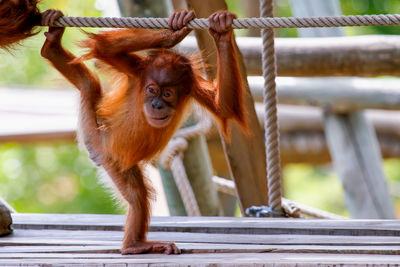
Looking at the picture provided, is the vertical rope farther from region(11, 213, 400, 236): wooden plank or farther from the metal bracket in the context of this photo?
region(11, 213, 400, 236): wooden plank

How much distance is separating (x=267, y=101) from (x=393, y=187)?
10.4 m

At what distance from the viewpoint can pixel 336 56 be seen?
12.5 ft

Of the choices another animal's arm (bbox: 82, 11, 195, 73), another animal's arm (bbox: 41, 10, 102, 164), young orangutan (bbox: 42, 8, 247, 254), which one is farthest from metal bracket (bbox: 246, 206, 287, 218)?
another animal's arm (bbox: 82, 11, 195, 73)

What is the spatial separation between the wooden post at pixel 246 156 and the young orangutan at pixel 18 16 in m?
0.91

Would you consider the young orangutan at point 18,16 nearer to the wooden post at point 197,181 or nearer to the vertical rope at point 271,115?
the vertical rope at point 271,115

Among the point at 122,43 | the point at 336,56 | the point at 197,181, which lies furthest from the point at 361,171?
the point at 122,43

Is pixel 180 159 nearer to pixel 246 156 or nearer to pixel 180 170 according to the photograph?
pixel 180 170

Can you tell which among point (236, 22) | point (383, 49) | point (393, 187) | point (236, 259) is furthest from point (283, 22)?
point (393, 187)

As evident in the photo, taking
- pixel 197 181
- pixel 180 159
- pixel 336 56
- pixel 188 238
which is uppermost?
pixel 336 56

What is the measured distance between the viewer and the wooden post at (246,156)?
333cm

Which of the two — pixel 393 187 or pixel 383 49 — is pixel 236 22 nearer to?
pixel 383 49

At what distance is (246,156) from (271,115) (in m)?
0.32

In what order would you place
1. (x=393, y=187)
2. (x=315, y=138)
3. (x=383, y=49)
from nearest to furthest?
(x=383, y=49), (x=315, y=138), (x=393, y=187)

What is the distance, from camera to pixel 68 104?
877 centimetres
